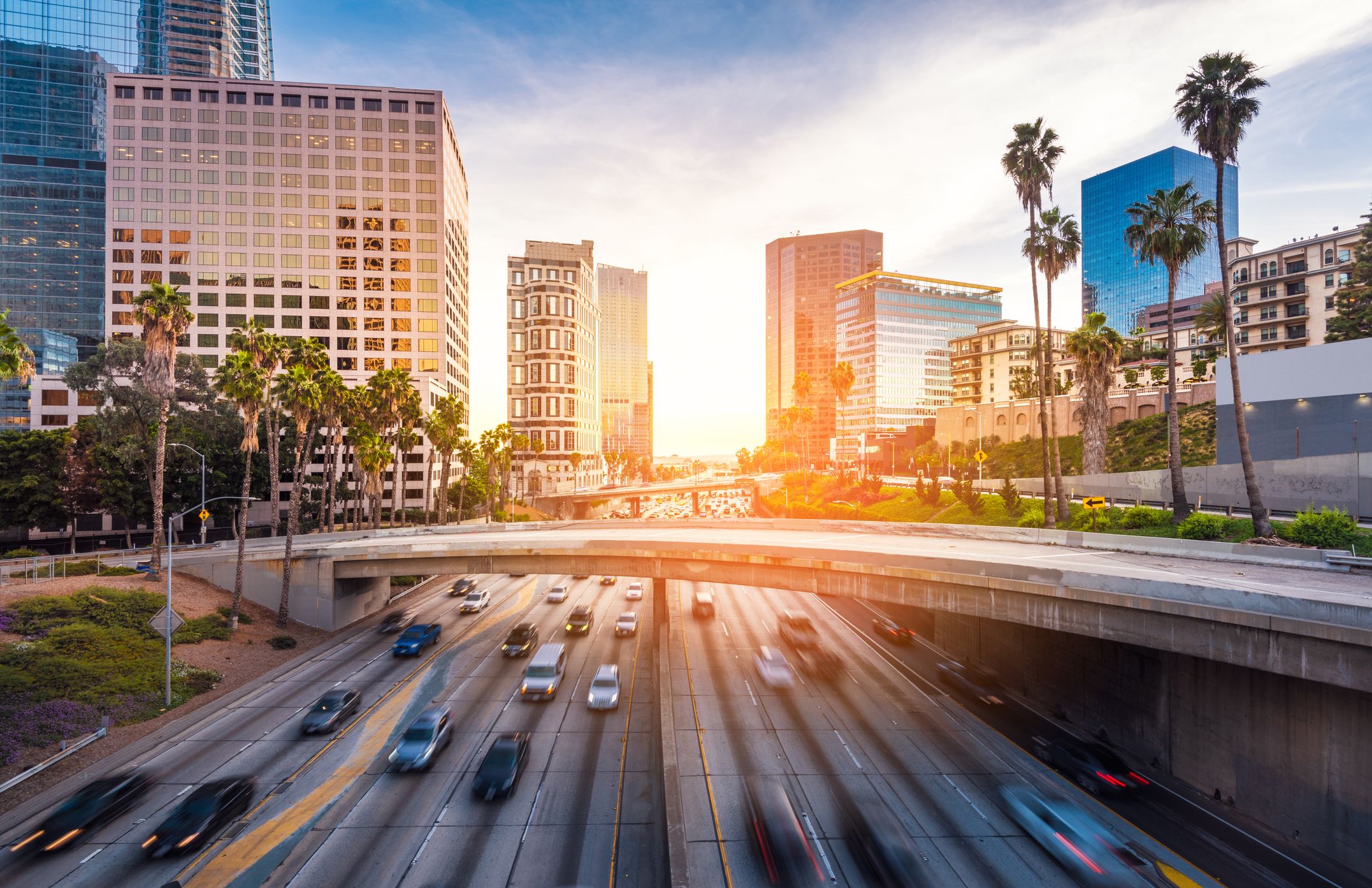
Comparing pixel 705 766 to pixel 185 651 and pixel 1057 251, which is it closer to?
pixel 185 651

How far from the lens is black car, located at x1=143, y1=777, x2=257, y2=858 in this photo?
666 inches

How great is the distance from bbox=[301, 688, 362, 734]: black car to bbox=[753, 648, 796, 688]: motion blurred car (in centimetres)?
2071

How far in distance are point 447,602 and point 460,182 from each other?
11251cm

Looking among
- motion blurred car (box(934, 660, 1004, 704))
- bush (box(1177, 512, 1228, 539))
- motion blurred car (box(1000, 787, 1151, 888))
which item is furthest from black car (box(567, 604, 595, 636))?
bush (box(1177, 512, 1228, 539))

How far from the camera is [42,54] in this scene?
452 ft

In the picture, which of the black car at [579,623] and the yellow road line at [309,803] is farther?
the black car at [579,623]

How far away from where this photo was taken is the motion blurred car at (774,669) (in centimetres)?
3084

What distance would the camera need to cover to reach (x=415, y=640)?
119ft

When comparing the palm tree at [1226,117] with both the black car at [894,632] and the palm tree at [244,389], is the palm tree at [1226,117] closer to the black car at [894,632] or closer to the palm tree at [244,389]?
the black car at [894,632]

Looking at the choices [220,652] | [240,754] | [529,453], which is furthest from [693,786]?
[529,453]

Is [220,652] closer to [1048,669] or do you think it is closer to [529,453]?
[1048,669]

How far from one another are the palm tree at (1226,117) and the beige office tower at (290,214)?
324ft

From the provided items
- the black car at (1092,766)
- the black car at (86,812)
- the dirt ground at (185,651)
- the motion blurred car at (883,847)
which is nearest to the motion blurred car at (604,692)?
the motion blurred car at (883,847)

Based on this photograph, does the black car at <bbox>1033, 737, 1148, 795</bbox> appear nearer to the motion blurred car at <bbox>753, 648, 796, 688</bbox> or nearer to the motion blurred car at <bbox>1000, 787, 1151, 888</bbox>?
the motion blurred car at <bbox>1000, 787, 1151, 888</bbox>
